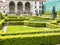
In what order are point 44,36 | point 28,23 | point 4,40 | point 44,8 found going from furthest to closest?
point 44,8 → point 28,23 → point 44,36 → point 4,40

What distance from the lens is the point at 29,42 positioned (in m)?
9.65

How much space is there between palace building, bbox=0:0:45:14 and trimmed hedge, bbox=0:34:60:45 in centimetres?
5355

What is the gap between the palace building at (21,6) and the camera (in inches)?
2535

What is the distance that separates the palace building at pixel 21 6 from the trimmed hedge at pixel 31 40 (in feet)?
176

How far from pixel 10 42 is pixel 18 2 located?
58.9 m

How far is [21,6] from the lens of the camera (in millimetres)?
67438

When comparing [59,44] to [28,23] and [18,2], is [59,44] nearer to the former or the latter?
[28,23]

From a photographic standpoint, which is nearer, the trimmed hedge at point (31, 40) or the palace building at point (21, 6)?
the trimmed hedge at point (31, 40)

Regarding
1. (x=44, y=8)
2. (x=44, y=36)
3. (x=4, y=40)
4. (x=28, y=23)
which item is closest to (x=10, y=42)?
(x=4, y=40)

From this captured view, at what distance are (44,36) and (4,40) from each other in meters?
2.01

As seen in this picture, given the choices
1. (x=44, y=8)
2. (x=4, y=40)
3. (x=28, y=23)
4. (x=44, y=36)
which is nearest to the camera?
(x=4, y=40)

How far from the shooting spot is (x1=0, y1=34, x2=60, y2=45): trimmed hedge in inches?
364

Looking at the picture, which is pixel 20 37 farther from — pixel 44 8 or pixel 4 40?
pixel 44 8

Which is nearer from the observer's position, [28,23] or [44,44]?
[44,44]
